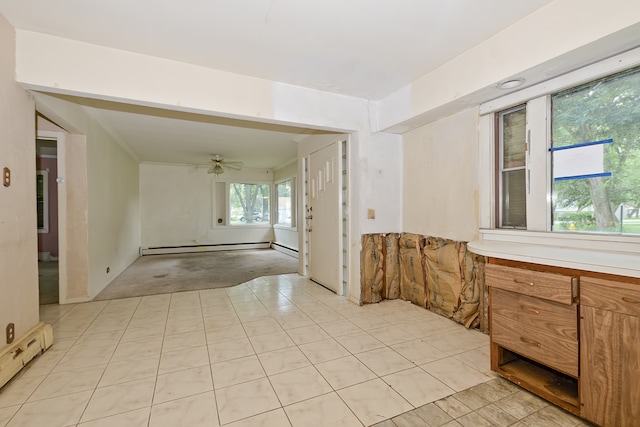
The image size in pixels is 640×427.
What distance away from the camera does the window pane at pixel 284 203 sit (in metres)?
8.11

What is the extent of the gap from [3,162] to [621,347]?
3883 mm

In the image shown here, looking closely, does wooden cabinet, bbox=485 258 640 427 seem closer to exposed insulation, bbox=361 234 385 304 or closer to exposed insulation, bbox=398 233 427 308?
exposed insulation, bbox=398 233 427 308

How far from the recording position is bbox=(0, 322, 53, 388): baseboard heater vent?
1.89m

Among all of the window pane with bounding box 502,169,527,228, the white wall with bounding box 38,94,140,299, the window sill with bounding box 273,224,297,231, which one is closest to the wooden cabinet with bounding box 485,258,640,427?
the window pane with bounding box 502,169,527,228

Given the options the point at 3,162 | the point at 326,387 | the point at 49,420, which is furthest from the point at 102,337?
the point at 326,387

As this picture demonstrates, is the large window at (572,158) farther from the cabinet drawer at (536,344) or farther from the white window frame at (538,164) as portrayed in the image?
the cabinet drawer at (536,344)

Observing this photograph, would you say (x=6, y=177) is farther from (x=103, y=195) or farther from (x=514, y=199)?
(x=514, y=199)

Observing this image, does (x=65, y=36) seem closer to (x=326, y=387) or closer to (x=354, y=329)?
(x=326, y=387)

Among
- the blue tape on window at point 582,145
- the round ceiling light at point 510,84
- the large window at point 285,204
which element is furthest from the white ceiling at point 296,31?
the large window at point 285,204

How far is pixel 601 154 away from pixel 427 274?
6.11ft

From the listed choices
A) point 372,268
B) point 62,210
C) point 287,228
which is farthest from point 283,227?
point 62,210

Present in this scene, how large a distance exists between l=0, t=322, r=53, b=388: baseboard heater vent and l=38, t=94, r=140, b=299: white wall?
153 cm

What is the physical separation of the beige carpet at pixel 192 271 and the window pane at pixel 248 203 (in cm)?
138

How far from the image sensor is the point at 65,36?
2.22 meters
